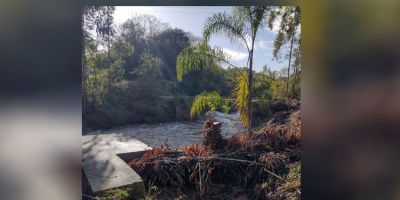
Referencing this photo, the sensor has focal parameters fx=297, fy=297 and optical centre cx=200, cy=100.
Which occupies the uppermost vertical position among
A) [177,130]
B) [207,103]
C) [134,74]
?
[134,74]

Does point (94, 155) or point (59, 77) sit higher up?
point (59, 77)

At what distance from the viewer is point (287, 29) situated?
1795 mm

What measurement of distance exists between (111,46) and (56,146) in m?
0.63

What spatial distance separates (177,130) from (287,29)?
90 cm

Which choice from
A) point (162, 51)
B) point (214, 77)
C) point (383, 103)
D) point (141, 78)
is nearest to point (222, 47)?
point (214, 77)

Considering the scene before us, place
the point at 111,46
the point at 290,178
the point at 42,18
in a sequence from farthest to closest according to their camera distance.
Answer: the point at 290,178 < the point at 111,46 < the point at 42,18

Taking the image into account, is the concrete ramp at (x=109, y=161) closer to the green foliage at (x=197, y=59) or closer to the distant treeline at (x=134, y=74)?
the distant treeline at (x=134, y=74)

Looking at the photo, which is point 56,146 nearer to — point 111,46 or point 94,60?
point 94,60

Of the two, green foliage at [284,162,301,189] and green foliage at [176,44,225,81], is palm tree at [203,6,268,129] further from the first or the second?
green foliage at [284,162,301,189]

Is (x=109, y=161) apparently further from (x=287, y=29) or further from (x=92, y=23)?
(x=287, y=29)

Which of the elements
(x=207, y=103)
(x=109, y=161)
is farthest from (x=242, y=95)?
(x=109, y=161)

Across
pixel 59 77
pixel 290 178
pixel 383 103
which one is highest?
pixel 59 77

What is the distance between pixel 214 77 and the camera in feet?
5.92

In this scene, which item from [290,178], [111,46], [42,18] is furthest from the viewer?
[290,178]
